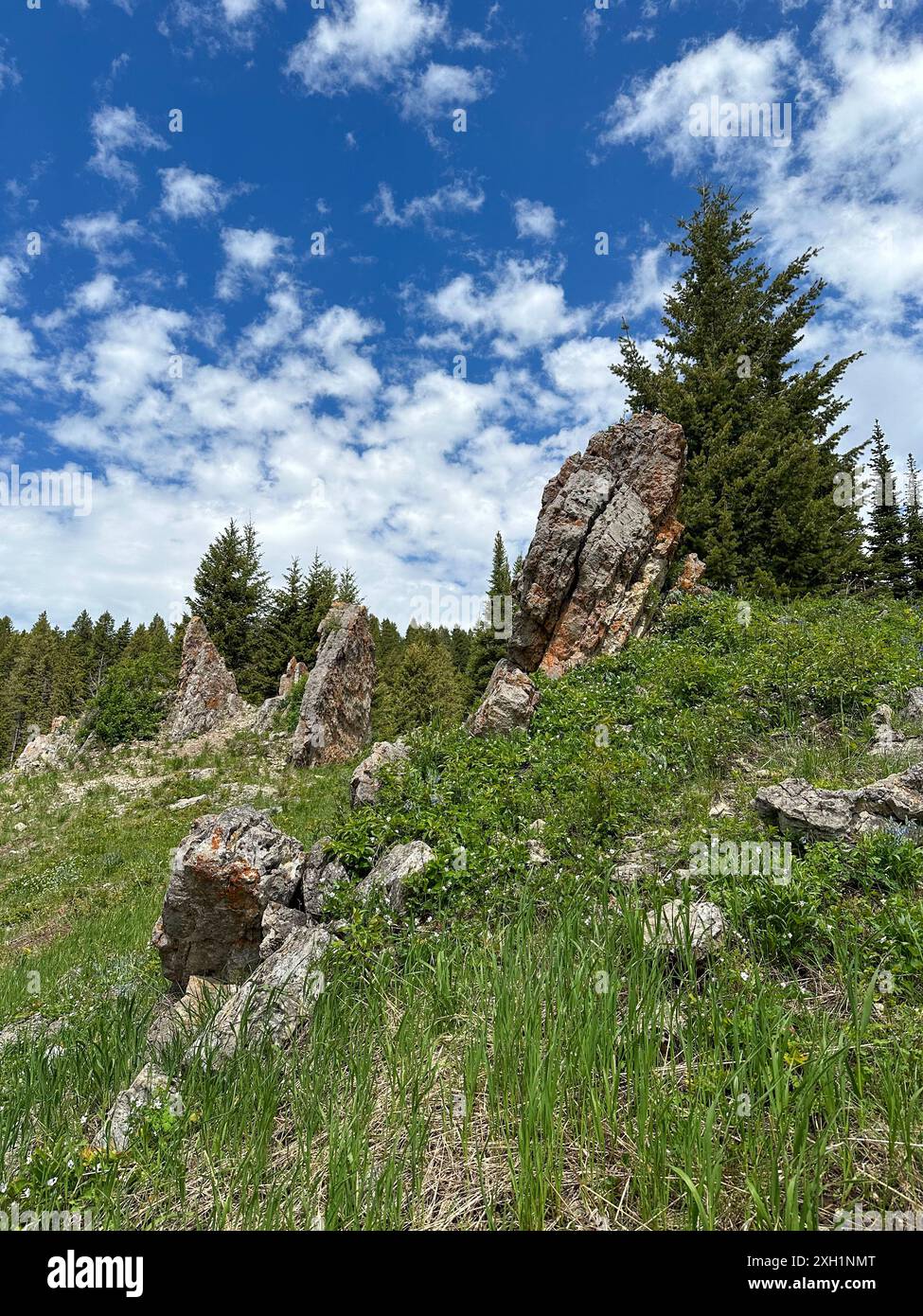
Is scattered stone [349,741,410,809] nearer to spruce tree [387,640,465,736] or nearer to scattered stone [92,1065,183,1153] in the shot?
scattered stone [92,1065,183,1153]

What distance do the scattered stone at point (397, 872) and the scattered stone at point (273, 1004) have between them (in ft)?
Answer: 2.40

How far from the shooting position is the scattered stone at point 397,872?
5375 mm

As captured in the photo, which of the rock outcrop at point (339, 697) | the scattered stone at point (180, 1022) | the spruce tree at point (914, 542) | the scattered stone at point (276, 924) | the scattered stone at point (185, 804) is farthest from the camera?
the spruce tree at point (914, 542)

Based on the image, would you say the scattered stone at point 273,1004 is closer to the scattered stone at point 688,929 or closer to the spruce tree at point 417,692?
the scattered stone at point 688,929

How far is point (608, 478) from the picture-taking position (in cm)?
1609

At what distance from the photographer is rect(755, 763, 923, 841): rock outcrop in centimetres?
466

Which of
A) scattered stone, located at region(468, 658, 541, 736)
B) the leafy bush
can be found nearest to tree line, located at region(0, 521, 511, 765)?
the leafy bush

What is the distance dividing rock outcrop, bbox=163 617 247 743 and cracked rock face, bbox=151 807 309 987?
19169mm

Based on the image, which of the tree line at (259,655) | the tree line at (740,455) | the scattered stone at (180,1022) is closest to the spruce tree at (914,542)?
the tree line at (740,455)

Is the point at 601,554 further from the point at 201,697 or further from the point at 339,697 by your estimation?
the point at 201,697

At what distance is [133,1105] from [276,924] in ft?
8.50
